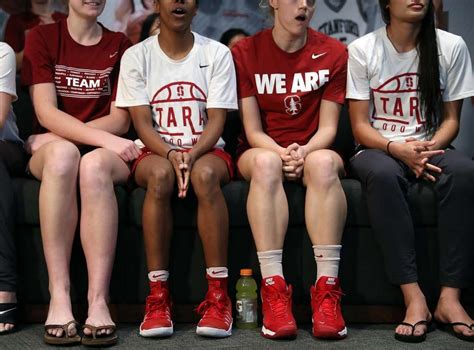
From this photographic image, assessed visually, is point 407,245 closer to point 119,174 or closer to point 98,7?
point 119,174

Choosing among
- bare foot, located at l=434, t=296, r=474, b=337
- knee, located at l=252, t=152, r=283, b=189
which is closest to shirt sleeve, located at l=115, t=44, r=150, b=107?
knee, located at l=252, t=152, r=283, b=189

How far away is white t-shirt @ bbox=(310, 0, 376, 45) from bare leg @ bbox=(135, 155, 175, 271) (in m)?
1.31

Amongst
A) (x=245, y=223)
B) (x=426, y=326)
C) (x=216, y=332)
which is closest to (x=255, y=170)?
(x=245, y=223)

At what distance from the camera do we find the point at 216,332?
7.65 ft

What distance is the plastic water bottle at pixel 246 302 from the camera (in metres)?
2.48

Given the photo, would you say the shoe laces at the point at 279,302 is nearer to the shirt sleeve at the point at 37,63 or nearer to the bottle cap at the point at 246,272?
the bottle cap at the point at 246,272

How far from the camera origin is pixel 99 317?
7.57 ft

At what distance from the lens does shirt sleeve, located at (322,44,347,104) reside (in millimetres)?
2715

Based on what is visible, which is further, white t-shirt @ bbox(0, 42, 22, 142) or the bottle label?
white t-shirt @ bbox(0, 42, 22, 142)

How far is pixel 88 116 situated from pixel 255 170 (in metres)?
0.68

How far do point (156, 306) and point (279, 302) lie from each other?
377mm

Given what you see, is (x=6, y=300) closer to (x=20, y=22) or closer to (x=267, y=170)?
(x=267, y=170)

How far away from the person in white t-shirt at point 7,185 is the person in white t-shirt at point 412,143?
1.14 metres

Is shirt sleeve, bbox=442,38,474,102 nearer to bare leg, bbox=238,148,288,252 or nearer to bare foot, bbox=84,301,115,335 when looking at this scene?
bare leg, bbox=238,148,288,252
